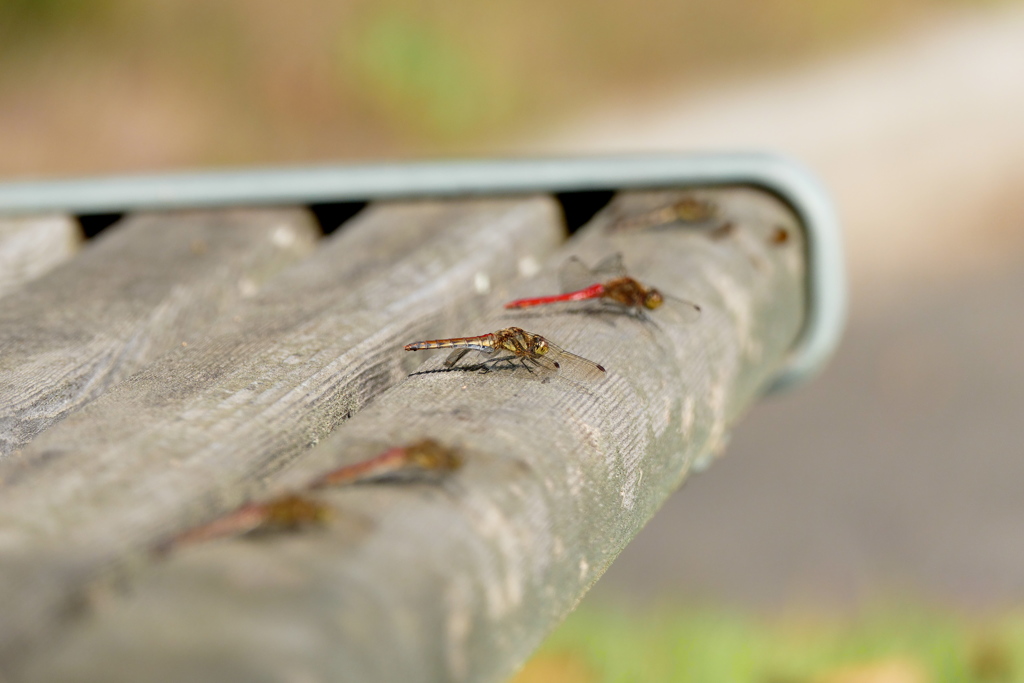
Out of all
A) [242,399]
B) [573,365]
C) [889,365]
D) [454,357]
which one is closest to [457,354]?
[454,357]

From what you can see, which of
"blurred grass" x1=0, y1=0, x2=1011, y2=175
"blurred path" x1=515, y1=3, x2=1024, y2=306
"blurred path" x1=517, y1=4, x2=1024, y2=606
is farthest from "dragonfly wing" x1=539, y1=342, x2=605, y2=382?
"blurred grass" x1=0, y1=0, x2=1011, y2=175

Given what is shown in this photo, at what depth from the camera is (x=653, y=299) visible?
1598mm

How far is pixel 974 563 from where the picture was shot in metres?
3.97

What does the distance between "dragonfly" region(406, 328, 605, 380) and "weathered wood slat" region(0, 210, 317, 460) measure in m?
0.39

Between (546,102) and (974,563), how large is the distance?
5.35 metres

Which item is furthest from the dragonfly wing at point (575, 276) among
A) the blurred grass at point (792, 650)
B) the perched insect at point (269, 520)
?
the blurred grass at point (792, 650)

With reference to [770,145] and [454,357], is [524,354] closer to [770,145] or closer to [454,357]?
[454,357]

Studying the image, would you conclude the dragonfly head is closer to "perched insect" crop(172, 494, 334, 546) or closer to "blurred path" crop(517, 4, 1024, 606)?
"perched insect" crop(172, 494, 334, 546)

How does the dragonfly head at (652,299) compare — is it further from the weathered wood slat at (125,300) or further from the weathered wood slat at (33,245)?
the weathered wood slat at (33,245)

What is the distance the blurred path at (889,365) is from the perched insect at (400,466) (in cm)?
283

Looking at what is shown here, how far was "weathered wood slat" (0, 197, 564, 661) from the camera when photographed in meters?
0.92

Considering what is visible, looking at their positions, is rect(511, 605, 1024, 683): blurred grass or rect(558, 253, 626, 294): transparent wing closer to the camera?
rect(558, 253, 626, 294): transparent wing

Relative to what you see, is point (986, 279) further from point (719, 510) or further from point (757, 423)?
point (719, 510)

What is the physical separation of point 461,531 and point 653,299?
0.72m
